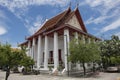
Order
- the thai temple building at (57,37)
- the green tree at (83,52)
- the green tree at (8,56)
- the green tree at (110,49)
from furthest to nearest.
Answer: the green tree at (110,49) < the thai temple building at (57,37) < the green tree at (83,52) < the green tree at (8,56)

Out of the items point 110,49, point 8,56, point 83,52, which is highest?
point 110,49

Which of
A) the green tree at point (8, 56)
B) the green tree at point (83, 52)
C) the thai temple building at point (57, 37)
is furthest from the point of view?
the thai temple building at point (57, 37)

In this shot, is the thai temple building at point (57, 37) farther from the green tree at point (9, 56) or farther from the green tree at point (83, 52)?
the green tree at point (9, 56)

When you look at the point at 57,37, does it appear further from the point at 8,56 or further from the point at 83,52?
the point at 8,56

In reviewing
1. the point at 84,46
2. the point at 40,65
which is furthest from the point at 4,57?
the point at 40,65

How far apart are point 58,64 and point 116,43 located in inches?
456

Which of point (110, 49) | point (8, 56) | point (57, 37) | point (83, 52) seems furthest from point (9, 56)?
point (110, 49)

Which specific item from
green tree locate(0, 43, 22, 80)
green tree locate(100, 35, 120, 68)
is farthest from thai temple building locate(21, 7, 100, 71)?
green tree locate(0, 43, 22, 80)

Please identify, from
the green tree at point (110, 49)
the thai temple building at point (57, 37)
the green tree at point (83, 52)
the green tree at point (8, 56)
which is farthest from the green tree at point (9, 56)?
the green tree at point (110, 49)

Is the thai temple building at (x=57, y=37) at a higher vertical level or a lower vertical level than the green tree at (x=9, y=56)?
higher

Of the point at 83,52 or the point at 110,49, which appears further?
the point at 110,49

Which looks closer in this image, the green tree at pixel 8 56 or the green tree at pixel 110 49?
the green tree at pixel 8 56

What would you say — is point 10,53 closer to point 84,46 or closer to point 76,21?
point 84,46

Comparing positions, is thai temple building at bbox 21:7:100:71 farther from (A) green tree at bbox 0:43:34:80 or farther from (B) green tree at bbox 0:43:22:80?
(B) green tree at bbox 0:43:22:80
